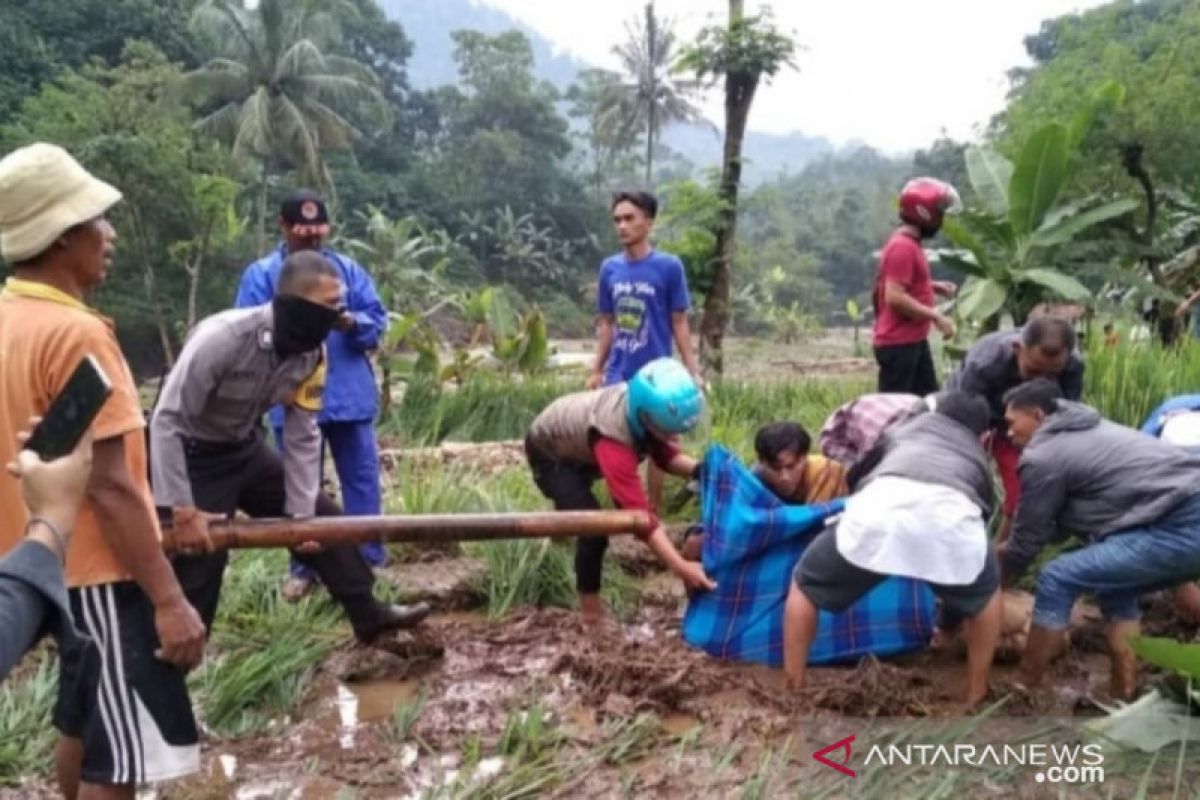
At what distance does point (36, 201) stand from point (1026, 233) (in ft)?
19.8

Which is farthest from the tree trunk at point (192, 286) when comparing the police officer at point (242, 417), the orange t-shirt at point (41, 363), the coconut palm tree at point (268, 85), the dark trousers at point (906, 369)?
the orange t-shirt at point (41, 363)

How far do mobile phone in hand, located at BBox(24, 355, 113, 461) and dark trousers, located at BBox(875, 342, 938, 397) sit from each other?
4481 millimetres

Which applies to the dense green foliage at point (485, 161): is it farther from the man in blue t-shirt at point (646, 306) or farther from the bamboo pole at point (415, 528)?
the bamboo pole at point (415, 528)

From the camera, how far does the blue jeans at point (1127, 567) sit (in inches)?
135

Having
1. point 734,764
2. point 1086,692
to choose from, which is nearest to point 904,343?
point 1086,692

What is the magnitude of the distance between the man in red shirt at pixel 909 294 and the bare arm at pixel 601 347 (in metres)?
1.36

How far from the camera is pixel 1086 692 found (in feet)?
12.1

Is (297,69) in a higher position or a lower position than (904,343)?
higher

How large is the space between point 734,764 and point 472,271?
3955 cm

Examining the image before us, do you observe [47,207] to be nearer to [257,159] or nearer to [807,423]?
[807,423]

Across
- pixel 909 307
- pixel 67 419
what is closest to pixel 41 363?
pixel 67 419

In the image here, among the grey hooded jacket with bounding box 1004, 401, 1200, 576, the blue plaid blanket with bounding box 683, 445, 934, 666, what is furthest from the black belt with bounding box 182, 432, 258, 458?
the grey hooded jacket with bounding box 1004, 401, 1200, 576

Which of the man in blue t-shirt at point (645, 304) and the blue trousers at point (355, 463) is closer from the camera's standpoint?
the blue trousers at point (355, 463)

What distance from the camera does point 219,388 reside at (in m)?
3.07
